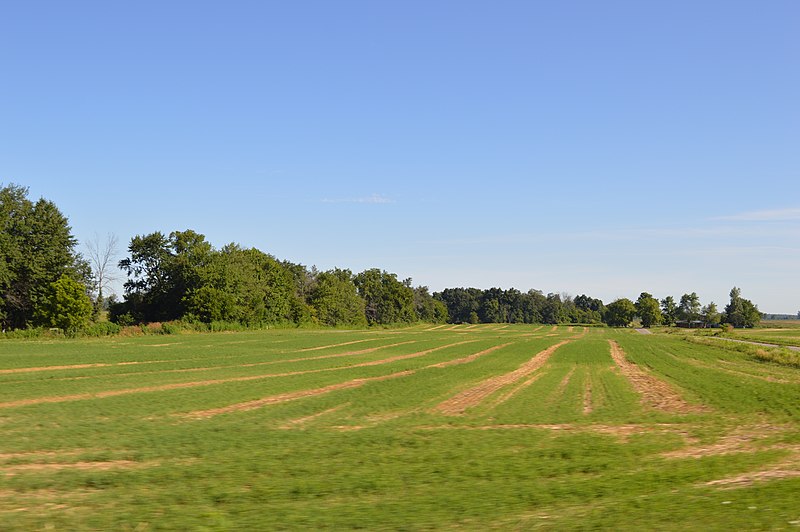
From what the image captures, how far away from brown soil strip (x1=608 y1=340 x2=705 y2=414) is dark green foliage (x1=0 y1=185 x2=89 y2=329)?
2614 inches

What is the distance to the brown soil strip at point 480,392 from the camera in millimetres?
23297

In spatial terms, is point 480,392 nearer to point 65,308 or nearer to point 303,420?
point 303,420

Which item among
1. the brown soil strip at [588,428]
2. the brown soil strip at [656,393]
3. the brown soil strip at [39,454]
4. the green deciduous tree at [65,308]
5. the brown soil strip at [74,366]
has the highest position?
the green deciduous tree at [65,308]

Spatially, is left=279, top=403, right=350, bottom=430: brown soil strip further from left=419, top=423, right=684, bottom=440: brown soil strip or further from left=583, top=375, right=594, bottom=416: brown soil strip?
left=583, top=375, right=594, bottom=416: brown soil strip

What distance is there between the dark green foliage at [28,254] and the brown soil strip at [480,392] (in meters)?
60.0

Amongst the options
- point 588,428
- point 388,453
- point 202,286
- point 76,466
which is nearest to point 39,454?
point 76,466

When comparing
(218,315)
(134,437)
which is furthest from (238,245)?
(134,437)

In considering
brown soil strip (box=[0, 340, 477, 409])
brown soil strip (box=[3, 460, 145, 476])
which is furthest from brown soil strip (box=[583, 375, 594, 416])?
brown soil strip (box=[3, 460, 145, 476])

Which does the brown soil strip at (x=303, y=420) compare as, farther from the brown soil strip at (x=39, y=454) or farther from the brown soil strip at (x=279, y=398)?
the brown soil strip at (x=39, y=454)

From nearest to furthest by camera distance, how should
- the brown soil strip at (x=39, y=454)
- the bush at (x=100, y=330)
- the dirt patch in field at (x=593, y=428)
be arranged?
1. the brown soil strip at (x=39, y=454)
2. the dirt patch in field at (x=593, y=428)
3. the bush at (x=100, y=330)

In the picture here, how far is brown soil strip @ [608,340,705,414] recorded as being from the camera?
2402 centimetres

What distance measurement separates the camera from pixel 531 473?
1288cm

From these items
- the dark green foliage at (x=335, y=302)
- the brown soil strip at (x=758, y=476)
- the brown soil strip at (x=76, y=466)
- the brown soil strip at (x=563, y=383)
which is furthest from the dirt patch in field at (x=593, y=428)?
the dark green foliage at (x=335, y=302)

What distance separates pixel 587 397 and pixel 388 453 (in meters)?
14.8
